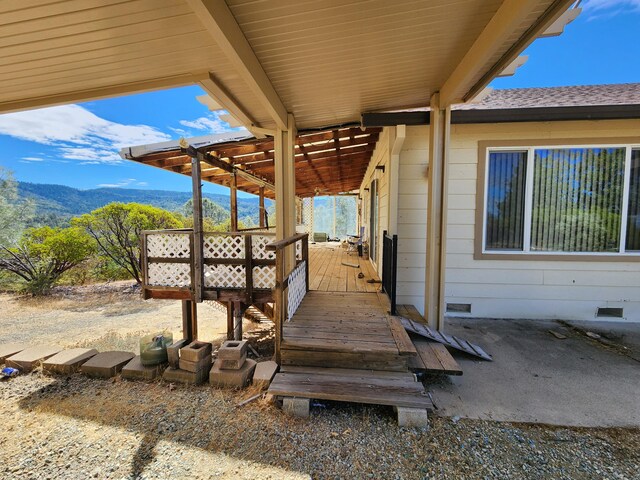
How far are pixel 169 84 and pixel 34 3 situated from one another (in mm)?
971

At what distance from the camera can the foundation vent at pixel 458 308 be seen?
4.16 m

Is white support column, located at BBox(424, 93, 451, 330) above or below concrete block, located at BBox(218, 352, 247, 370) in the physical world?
above

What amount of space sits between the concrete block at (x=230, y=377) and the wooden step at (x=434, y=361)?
1662 millimetres

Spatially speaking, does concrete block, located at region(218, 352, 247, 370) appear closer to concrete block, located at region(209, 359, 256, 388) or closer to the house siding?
concrete block, located at region(209, 359, 256, 388)

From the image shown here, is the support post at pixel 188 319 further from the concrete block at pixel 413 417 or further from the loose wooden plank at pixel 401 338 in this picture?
the concrete block at pixel 413 417

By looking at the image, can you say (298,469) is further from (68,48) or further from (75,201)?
(75,201)

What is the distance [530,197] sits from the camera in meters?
4.00

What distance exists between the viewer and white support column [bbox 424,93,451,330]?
10.6 ft

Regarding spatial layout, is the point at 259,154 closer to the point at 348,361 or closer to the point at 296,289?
the point at 296,289

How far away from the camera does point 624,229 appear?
3.94 meters

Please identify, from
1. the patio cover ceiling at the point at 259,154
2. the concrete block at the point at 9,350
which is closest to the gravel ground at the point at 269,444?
the concrete block at the point at 9,350

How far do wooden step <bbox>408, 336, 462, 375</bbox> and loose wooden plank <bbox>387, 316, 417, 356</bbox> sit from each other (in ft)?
0.63

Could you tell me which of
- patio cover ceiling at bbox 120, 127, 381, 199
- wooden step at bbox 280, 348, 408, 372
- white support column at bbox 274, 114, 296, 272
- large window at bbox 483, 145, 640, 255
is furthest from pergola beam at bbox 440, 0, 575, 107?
wooden step at bbox 280, 348, 408, 372

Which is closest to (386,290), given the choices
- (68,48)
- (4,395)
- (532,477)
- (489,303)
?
(489,303)
